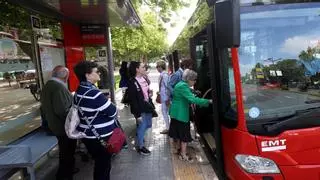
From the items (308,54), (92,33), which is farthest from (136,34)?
(308,54)

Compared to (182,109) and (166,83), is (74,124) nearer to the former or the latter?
(182,109)

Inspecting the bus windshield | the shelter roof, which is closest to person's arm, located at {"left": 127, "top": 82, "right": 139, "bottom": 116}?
the shelter roof

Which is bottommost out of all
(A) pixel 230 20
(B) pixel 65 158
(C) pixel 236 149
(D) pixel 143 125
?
(B) pixel 65 158

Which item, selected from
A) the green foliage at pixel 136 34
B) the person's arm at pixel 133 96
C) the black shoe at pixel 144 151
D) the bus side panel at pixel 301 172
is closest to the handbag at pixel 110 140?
the bus side panel at pixel 301 172

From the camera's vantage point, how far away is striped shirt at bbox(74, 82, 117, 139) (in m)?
4.50

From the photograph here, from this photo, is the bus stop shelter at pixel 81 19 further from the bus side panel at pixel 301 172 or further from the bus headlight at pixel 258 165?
the bus side panel at pixel 301 172

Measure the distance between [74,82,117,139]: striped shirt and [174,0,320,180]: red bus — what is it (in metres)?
1.36

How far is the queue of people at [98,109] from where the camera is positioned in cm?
455

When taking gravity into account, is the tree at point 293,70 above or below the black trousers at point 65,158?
above

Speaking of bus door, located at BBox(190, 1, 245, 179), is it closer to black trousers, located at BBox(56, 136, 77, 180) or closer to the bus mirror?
the bus mirror

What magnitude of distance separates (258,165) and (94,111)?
6.16 ft

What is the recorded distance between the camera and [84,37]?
10.2 metres

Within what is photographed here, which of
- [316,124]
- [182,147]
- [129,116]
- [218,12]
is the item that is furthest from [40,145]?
[129,116]

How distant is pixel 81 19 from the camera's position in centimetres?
932
